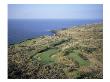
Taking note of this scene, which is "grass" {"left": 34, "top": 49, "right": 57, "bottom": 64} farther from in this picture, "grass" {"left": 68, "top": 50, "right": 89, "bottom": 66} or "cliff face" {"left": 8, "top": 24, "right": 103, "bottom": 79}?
"grass" {"left": 68, "top": 50, "right": 89, "bottom": 66}

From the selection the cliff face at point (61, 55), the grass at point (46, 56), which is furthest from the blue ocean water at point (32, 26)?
the grass at point (46, 56)

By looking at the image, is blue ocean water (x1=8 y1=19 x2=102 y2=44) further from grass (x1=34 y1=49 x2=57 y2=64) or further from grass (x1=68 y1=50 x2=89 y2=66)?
grass (x1=68 y1=50 x2=89 y2=66)

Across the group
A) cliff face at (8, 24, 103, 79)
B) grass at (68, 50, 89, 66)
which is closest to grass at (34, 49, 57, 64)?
cliff face at (8, 24, 103, 79)

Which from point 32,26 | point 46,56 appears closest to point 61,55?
point 46,56

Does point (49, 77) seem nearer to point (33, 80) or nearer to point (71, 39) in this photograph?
point (33, 80)

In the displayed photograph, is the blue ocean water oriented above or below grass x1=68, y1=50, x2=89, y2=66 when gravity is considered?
above

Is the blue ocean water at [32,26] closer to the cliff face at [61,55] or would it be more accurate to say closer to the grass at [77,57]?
the cliff face at [61,55]
